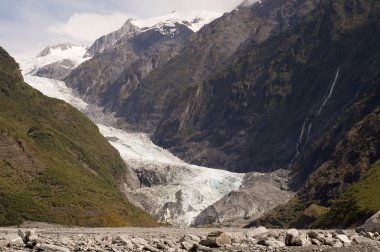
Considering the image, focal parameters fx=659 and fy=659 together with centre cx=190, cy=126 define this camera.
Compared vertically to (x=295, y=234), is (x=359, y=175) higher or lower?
higher

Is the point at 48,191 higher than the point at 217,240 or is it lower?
higher

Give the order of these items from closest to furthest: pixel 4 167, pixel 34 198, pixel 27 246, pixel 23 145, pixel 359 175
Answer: pixel 27 246 → pixel 34 198 → pixel 4 167 → pixel 23 145 → pixel 359 175

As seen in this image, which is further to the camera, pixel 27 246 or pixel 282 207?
pixel 282 207

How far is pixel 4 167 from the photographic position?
160 meters

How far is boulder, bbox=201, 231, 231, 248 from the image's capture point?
3953 centimetres

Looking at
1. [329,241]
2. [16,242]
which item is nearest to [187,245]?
[329,241]

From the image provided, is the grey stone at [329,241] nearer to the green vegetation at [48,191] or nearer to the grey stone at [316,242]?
the grey stone at [316,242]

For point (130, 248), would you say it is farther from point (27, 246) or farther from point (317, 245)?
point (317, 245)

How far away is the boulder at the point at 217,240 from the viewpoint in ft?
130

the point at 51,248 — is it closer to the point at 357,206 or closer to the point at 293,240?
the point at 293,240

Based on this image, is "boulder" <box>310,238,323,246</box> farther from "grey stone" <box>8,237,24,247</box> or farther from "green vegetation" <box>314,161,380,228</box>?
"green vegetation" <box>314,161,380,228</box>

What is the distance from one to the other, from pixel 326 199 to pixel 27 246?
16150 cm

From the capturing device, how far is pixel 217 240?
131ft

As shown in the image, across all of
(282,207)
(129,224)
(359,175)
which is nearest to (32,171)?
(129,224)
